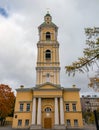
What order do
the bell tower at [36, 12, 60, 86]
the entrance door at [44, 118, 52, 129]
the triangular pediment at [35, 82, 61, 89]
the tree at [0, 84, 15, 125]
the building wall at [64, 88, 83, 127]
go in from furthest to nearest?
the tree at [0, 84, 15, 125] → the bell tower at [36, 12, 60, 86] → the triangular pediment at [35, 82, 61, 89] → the building wall at [64, 88, 83, 127] → the entrance door at [44, 118, 52, 129]

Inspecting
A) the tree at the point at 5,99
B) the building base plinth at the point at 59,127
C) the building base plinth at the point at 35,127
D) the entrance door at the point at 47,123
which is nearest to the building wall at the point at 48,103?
the entrance door at the point at 47,123

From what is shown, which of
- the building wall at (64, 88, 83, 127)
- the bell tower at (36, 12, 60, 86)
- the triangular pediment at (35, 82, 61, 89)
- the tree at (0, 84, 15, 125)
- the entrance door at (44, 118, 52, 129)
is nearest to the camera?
the entrance door at (44, 118, 52, 129)

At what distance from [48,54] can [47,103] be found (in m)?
11.3

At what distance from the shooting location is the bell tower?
113 feet

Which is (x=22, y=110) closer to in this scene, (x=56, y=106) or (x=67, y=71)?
(x=56, y=106)

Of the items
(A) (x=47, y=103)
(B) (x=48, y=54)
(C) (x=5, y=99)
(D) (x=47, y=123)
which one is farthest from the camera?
(C) (x=5, y=99)

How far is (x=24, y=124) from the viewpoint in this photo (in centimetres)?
3089

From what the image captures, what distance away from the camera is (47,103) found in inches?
1260

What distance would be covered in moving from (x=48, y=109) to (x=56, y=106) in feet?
6.72

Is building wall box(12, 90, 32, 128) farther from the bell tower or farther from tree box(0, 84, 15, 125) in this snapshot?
tree box(0, 84, 15, 125)

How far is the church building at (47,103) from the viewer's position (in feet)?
99.4

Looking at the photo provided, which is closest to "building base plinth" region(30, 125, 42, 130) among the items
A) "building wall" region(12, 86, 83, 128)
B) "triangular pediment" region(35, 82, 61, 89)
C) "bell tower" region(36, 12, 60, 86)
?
"building wall" region(12, 86, 83, 128)

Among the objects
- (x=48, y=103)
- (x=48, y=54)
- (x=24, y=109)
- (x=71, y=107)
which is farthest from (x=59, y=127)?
(x=48, y=54)

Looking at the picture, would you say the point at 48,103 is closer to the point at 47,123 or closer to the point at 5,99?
the point at 47,123
